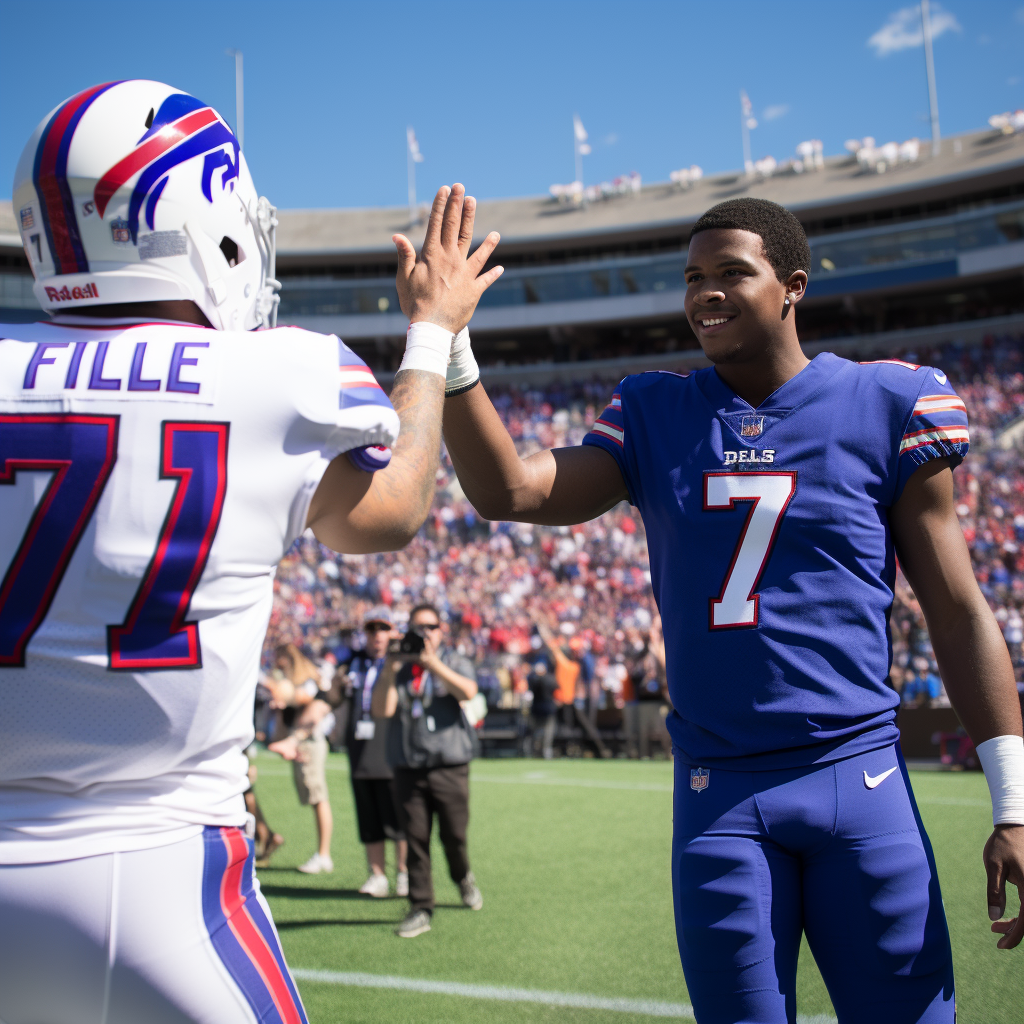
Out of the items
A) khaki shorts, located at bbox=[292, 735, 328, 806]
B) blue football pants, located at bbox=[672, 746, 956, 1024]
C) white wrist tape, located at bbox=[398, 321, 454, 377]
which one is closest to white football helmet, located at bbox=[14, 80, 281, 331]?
white wrist tape, located at bbox=[398, 321, 454, 377]

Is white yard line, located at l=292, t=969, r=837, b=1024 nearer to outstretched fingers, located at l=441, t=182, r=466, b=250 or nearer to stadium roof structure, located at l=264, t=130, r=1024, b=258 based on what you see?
outstretched fingers, located at l=441, t=182, r=466, b=250

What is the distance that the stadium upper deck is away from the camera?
35344 mm

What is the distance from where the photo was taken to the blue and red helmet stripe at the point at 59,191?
155 cm

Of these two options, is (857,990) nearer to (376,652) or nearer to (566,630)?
(376,652)

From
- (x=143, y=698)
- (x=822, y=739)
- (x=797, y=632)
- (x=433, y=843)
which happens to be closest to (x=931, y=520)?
(x=797, y=632)

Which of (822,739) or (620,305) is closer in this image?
(822,739)

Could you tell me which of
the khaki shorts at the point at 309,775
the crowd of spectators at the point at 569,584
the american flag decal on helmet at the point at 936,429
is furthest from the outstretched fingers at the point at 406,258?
the crowd of spectators at the point at 569,584

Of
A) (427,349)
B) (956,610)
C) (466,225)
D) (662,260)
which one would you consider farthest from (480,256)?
(662,260)

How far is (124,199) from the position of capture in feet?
5.10

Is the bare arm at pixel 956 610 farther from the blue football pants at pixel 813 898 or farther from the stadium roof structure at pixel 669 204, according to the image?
the stadium roof structure at pixel 669 204

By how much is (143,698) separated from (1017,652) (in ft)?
54.0

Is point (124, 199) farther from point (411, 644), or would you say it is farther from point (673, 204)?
point (673, 204)

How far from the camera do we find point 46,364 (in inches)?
56.9

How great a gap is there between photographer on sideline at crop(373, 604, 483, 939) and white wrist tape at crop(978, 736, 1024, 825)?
15.9 ft
